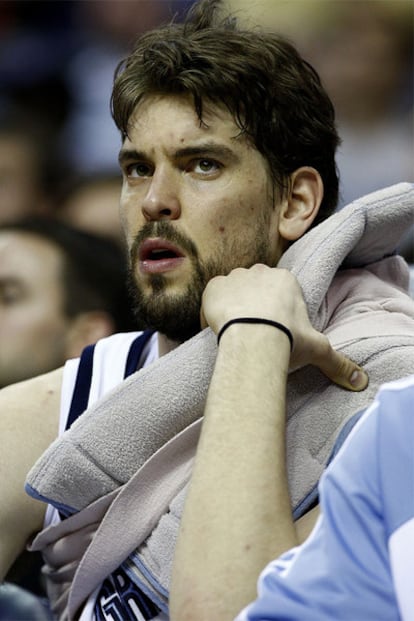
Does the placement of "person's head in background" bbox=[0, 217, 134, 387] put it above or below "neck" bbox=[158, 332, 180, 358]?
below

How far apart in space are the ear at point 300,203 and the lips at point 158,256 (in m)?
0.22

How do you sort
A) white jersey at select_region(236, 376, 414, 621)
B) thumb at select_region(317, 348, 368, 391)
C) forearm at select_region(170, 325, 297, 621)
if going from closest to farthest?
white jersey at select_region(236, 376, 414, 621)
forearm at select_region(170, 325, 297, 621)
thumb at select_region(317, 348, 368, 391)

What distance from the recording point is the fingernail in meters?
1.40

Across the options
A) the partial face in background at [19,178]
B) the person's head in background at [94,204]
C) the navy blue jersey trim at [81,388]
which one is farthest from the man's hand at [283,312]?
the partial face in background at [19,178]

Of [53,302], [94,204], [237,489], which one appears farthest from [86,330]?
[237,489]

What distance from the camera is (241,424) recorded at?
126 cm

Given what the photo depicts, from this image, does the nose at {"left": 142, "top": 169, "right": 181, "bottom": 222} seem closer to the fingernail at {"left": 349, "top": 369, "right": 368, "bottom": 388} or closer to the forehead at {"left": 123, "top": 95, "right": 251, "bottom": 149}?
the forehead at {"left": 123, "top": 95, "right": 251, "bottom": 149}

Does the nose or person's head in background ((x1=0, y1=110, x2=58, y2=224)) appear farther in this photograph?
person's head in background ((x1=0, y1=110, x2=58, y2=224))

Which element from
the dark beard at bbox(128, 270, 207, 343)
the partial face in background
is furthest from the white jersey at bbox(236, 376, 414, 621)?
the partial face in background

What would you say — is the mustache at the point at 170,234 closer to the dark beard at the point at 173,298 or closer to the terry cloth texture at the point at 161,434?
the dark beard at the point at 173,298

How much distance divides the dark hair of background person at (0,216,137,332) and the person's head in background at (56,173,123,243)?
5 cm

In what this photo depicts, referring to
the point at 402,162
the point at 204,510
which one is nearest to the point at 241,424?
the point at 204,510

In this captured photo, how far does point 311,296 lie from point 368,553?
0.58m

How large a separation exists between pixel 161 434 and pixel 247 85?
623 millimetres
